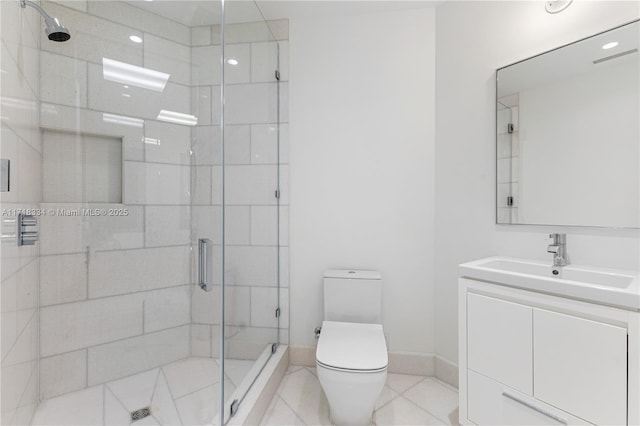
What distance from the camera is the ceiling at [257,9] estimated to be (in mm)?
1610

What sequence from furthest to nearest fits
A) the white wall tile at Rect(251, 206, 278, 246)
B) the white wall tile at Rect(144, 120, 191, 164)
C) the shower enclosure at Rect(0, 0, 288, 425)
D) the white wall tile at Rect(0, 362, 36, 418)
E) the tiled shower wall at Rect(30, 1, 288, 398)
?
the white wall tile at Rect(251, 206, 278, 246)
the white wall tile at Rect(144, 120, 191, 164)
the tiled shower wall at Rect(30, 1, 288, 398)
the shower enclosure at Rect(0, 0, 288, 425)
the white wall tile at Rect(0, 362, 36, 418)

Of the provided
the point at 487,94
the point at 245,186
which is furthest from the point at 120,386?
the point at 487,94

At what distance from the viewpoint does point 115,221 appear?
160 centimetres

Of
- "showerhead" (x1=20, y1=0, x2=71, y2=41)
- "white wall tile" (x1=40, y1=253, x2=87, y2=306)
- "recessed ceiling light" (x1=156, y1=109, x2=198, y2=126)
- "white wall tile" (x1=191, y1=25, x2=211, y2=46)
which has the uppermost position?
"white wall tile" (x1=191, y1=25, x2=211, y2=46)

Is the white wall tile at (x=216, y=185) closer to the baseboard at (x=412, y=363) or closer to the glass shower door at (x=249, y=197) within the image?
the glass shower door at (x=249, y=197)

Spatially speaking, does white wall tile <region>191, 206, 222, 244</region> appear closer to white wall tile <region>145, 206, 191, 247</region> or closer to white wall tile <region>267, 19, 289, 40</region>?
white wall tile <region>145, 206, 191, 247</region>

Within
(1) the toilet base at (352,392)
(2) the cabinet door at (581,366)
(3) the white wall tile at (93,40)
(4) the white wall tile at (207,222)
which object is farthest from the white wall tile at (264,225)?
(2) the cabinet door at (581,366)

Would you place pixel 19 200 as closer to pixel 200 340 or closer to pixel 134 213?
pixel 134 213

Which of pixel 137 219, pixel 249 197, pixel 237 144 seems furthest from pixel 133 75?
pixel 249 197

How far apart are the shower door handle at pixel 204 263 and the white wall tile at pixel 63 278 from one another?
56 cm

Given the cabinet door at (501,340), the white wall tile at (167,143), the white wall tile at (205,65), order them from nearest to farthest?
the cabinet door at (501,340) < the white wall tile at (205,65) < the white wall tile at (167,143)

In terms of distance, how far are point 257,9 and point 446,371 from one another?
263cm

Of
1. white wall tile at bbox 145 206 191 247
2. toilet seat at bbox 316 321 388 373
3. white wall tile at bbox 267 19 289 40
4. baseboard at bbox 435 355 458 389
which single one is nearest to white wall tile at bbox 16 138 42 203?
white wall tile at bbox 145 206 191 247

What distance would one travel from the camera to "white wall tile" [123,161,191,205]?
1641 mm
